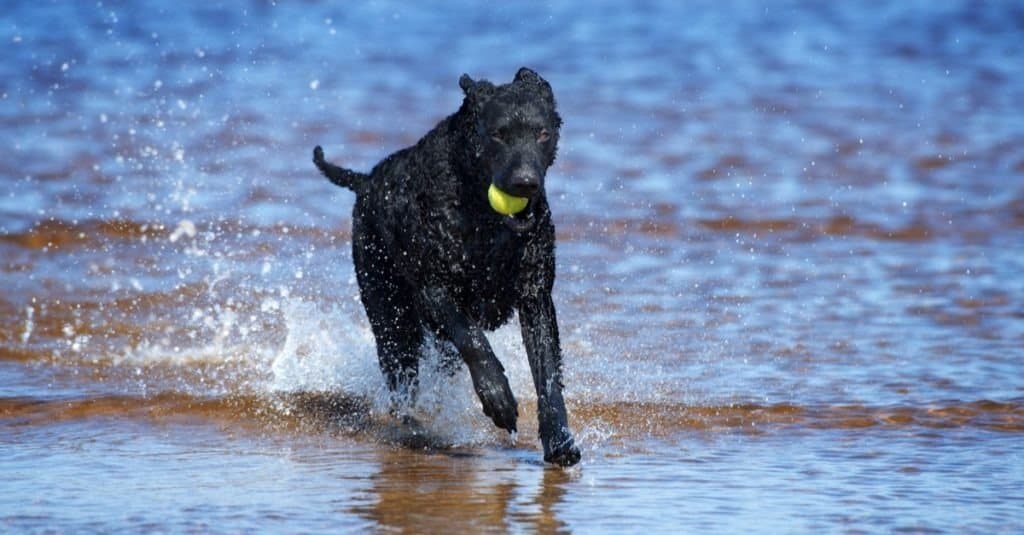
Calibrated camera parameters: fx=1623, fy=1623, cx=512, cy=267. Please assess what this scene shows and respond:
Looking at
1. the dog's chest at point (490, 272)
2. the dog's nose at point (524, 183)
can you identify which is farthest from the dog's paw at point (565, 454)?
the dog's nose at point (524, 183)

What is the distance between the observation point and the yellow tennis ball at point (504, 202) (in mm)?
5238

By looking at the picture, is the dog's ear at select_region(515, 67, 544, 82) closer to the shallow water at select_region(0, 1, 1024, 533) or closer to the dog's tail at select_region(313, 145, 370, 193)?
the dog's tail at select_region(313, 145, 370, 193)

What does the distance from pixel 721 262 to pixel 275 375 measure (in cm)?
383

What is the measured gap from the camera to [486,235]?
5.52 m

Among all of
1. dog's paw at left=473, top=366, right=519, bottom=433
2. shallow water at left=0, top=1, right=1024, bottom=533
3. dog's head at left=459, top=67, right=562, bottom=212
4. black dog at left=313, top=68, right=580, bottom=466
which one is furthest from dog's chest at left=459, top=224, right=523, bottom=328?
shallow water at left=0, top=1, right=1024, bottom=533

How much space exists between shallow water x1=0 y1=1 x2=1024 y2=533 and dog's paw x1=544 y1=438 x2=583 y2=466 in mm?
80

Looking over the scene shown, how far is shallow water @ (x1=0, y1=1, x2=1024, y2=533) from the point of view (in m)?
5.00

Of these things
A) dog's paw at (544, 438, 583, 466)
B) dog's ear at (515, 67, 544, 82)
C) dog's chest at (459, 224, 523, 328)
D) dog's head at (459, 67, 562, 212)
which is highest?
dog's ear at (515, 67, 544, 82)

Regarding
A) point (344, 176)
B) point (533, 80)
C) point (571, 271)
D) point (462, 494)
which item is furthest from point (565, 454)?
point (571, 271)

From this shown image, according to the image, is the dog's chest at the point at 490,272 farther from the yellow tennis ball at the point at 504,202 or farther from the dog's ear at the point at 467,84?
the dog's ear at the point at 467,84

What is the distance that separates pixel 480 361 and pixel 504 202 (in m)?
0.53

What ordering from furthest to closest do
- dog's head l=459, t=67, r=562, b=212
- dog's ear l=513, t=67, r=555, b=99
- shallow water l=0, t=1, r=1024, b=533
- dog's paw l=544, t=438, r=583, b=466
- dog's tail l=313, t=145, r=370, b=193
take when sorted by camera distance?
dog's tail l=313, t=145, r=370, b=193
dog's ear l=513, t=67, r=555, b=99
dog's paw l=544, t=438, r=583, b=466
dog's head l=459, t=67, r=562, b=212
shallow water l=0, t=1, r=1024, b=533

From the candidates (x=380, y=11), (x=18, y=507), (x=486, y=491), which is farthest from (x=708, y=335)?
(x=380, y=11)

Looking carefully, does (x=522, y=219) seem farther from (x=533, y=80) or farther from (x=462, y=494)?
(x=462, y=494)
